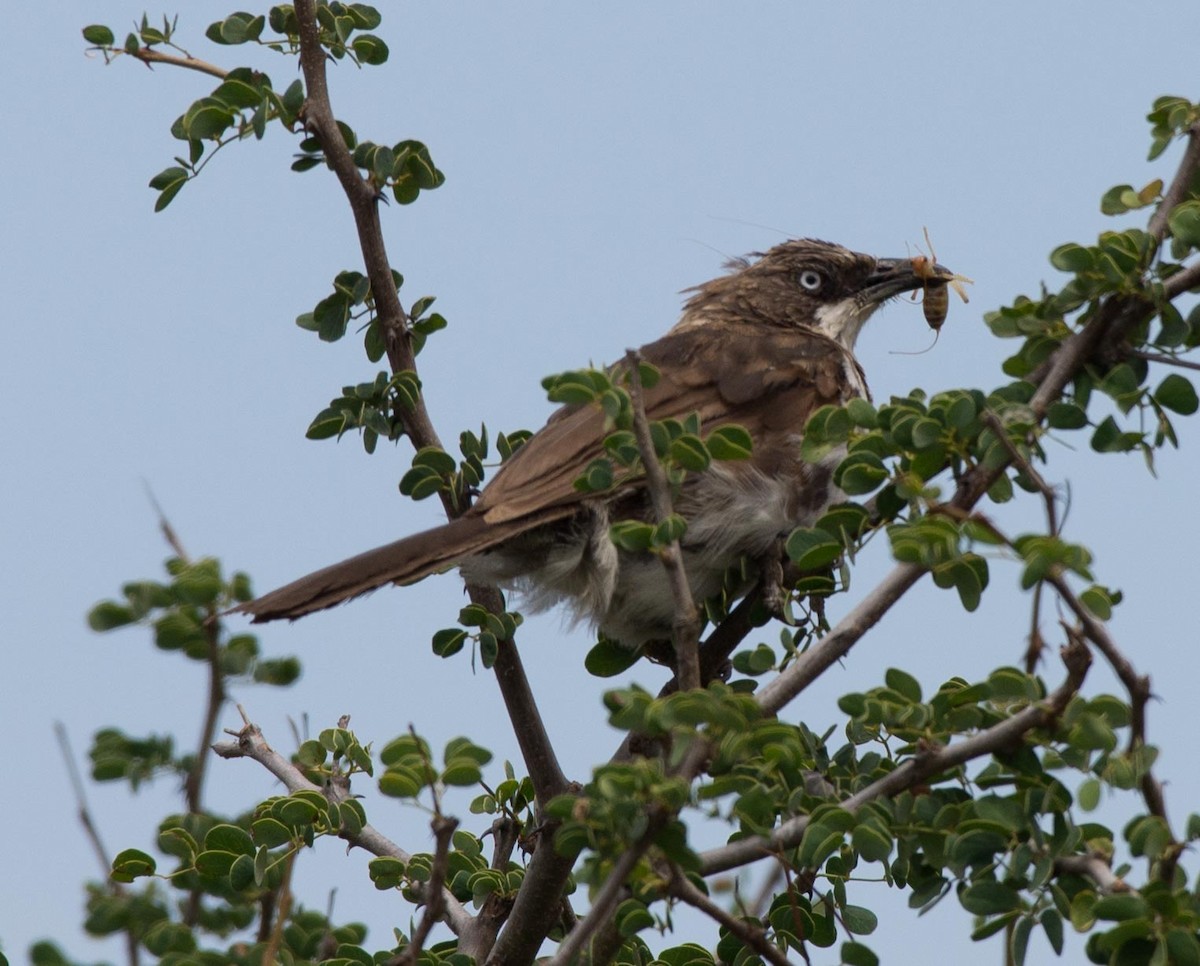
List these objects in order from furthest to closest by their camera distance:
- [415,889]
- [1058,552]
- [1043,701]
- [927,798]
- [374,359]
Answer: [374,359] → [415,889] → [927,798] → [1043,701] → [1058,552]

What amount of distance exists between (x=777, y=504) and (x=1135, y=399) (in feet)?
5.26

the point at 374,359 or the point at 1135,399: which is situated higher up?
the point at 374,359

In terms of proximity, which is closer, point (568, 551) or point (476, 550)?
point (476, 550)

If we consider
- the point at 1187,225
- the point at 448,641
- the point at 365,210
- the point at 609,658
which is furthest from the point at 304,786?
the point at 1187,225

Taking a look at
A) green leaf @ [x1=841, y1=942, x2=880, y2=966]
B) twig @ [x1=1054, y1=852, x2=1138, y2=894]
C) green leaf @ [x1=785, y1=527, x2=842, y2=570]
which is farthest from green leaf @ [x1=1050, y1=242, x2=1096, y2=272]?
green leaf @ [x1=841, y1=942, x2=880, y2=966]

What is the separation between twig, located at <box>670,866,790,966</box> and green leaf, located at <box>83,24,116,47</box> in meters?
2.77

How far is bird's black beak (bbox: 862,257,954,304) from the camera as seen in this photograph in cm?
620

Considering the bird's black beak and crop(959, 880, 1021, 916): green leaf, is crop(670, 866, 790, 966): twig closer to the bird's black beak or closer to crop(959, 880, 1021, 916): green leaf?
crop(959, 880, 1021, 916): green leaf

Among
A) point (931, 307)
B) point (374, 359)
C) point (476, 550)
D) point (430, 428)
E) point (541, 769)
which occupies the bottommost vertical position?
point (541, 769)

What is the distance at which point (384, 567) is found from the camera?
3.85 metres

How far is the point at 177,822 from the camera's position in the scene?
3584 millimetres

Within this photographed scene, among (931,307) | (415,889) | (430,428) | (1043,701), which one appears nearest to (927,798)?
(1043,701)

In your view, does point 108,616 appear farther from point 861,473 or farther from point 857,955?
point 857,955

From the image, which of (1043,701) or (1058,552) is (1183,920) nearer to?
(1043,701)
